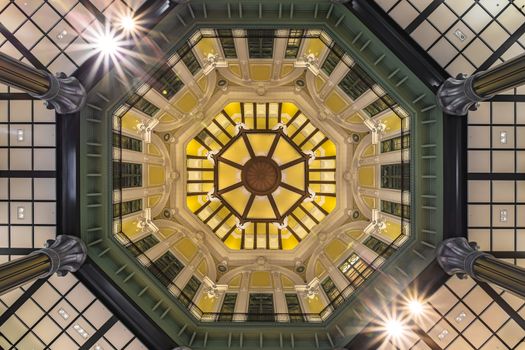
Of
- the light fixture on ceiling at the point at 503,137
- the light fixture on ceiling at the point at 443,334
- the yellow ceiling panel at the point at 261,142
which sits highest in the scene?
the yellow ceiling panel at the point at 261,142

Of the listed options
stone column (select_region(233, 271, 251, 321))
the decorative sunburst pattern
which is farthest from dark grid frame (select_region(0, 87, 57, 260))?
the decorative sunburst pattern

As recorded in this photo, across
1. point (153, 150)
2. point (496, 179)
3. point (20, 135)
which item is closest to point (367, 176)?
point (496, 179)

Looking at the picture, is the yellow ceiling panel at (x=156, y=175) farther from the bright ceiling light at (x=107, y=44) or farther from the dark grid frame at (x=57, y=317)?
the bright ceiling light at (x=107, y=44)

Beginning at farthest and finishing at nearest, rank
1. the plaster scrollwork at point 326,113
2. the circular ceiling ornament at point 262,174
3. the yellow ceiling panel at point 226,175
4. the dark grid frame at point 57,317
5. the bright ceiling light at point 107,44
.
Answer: the yellow ceiling panel at point 226,175
the circular ceiling ornament at point 262,174
the plaster scrollwork at point 326,113
the dark grid frame at point 57,317
the bright ceiling light at point 107,44

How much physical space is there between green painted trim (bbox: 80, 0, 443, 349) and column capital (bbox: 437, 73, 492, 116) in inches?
32.6

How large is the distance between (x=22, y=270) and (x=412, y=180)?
52.8ft

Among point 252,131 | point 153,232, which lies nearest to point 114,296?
point 153,232

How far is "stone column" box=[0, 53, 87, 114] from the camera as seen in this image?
12494mm

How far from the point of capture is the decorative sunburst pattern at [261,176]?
28.0 metres

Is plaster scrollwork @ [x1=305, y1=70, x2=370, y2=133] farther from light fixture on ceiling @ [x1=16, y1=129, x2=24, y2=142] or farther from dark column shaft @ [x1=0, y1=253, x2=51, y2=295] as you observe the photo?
dark column shaft @ [x1=0, y1=253, x2=51, y2=295]

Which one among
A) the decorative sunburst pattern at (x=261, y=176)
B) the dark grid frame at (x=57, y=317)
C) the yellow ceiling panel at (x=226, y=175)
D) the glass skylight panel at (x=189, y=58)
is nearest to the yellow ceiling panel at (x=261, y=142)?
the decorative sunburst pattern at (x=261, y=176)

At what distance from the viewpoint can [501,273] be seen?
40.9ft

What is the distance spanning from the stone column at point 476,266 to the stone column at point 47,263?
15227 millimetres

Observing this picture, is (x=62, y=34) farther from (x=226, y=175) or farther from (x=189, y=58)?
(x=226, y=175)
